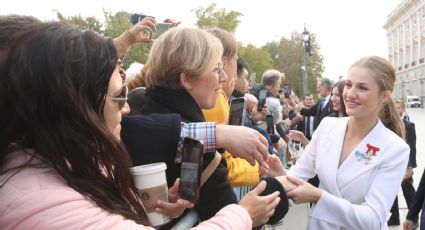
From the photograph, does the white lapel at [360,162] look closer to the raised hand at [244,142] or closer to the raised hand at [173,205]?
the raised hand at [244,142]

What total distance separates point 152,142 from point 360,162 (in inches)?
52.3

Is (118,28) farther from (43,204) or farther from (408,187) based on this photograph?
(43,204)

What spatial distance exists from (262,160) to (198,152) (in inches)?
12.6

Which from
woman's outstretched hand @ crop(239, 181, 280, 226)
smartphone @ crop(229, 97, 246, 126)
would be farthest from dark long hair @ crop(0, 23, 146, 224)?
smartphone @ crop(229, 97, 246, 126)

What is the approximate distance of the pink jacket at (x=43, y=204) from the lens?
913mm

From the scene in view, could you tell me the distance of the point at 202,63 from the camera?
6.21 feet

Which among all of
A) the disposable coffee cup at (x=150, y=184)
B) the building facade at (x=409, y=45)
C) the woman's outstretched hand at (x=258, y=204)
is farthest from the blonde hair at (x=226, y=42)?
the building facade at (x=409, y=45)

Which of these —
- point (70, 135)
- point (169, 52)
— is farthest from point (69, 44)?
point (169, 52)

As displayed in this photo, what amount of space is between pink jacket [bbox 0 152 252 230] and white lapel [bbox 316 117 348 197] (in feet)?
5.15

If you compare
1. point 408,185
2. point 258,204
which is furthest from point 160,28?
point 408,185

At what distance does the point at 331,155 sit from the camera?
2.38 metres

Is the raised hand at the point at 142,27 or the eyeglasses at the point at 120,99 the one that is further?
the raised hand at the point at 142,27

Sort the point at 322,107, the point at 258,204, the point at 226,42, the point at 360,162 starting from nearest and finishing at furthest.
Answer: the point at 258,204 < the point at 360,162 < the point at 226,42 < the point at 322,107

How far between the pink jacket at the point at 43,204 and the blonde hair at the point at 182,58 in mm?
943
